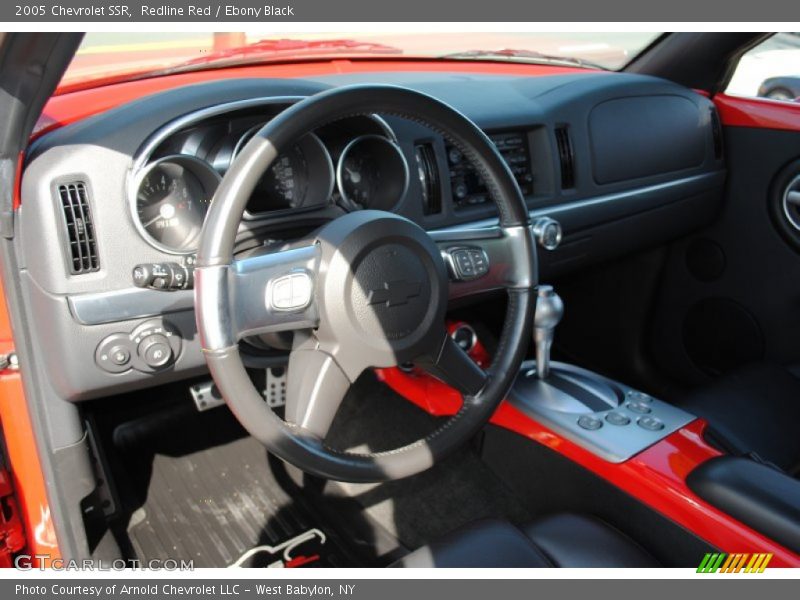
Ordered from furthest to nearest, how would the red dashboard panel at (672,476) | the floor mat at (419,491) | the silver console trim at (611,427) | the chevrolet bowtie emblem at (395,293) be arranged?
the floor mat at (419,491)
the silver console trim at (611,427)
the red dashboard panel at (672,476)
the chevrolet bowtie emblem at (395,293)

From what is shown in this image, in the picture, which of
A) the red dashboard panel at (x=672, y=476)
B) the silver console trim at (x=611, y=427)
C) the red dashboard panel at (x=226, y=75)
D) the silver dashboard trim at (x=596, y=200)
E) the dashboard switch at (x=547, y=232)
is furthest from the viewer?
the silver dashboard trim at (x=596, y=200)

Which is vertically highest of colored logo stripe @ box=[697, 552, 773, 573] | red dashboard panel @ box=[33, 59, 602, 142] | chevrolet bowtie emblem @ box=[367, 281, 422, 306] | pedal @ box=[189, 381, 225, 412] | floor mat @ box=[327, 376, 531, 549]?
red dashboard panel @ box=[33, 59, 602, 142]

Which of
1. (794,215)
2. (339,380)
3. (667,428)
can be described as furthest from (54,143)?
(794,215)

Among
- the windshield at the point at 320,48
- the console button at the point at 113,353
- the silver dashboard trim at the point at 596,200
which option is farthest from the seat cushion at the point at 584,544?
the windshield at the point at 320,48

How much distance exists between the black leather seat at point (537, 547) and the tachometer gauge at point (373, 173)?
71 centimetres

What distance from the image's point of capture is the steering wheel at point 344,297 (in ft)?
3.57

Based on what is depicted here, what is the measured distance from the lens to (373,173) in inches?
66.9

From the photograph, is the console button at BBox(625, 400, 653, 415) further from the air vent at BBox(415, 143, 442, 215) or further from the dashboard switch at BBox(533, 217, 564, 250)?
the air vent at BBox(415, 143, 442, 215)

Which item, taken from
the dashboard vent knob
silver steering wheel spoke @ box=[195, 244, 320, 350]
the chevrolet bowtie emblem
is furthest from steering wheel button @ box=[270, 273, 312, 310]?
the dashboard vent knob

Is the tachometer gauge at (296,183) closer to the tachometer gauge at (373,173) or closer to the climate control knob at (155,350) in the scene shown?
the tachometer gauge at (373,173)

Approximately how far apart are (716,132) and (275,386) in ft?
5.52

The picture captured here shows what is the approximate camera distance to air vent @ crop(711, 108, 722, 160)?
2.46m

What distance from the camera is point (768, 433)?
1.96 meters

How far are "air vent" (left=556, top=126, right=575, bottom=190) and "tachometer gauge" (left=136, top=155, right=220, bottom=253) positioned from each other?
1.07m
